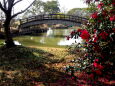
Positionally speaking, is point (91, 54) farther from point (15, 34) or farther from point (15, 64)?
point (15, 34)

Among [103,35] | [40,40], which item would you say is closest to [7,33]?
[103,35]

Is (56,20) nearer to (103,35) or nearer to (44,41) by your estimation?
(44,41)

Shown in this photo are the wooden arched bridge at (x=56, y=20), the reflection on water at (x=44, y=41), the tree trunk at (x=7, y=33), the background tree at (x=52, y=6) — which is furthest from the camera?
the background tree at (x=52, y=6)

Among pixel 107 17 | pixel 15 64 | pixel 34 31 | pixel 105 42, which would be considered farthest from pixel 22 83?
pixel 34 31

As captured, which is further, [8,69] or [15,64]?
[15,64]

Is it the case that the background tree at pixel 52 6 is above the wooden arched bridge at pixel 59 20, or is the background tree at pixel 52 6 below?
above

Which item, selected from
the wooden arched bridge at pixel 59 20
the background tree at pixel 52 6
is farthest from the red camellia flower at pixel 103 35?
the background tree at pixel 52 6

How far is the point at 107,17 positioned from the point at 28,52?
730cm

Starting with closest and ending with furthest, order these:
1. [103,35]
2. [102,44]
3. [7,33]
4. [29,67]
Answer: [103,35] → [102,44] → [29,67] → [7,33]

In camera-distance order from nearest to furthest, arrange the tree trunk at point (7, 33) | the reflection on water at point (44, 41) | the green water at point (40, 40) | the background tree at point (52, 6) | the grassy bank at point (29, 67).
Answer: the grassy bank at point (29, 67), the tree trunk at point (7, 33), the green water at point (40, 40), the reflection on water at point (44, 41), the background tree at point (52, 6)

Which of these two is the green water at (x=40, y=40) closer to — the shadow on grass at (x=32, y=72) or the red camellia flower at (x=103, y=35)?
the shadow on grass at (x=32, y=72)

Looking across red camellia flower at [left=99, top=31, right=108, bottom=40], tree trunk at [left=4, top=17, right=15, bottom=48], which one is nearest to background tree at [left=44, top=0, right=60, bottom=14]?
tree trunk at [left=4, top=17, right=15, bottom=48]

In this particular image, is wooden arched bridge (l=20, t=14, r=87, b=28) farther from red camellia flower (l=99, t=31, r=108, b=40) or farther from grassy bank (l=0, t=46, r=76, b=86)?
red camellia flower (l=99, t=31, r=108, b=40)

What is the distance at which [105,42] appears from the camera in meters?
4.50
